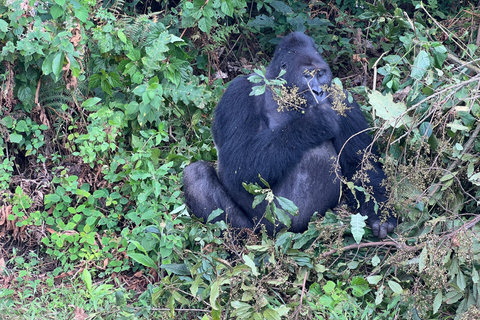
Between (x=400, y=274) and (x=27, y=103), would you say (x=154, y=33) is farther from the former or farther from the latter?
(x=400, y=274)

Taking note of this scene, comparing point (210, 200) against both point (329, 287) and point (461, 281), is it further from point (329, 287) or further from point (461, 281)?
point (461, 281)

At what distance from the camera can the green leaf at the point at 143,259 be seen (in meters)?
3.74

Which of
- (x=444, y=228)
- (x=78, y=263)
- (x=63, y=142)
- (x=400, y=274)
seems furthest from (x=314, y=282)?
(x=63, y=142)

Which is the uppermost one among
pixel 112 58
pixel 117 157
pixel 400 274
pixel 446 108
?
pixel 112 58

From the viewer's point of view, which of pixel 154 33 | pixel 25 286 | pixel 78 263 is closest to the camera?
pixel 25 286

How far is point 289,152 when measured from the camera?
12.3 ft

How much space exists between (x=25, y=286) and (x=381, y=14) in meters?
3.22

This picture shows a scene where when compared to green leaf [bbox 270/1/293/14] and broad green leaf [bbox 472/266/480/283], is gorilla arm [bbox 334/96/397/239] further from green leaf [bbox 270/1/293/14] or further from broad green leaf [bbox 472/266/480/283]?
green leaf [bbox 270/1/293/14]

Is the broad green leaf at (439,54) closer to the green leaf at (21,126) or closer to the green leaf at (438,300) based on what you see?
the green leaf at (438,300)

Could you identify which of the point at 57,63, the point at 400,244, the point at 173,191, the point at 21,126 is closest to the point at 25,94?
the point at 21,126

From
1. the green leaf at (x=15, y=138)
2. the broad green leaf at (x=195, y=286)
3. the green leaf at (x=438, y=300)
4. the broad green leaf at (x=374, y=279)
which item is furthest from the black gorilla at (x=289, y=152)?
the green leaf at (x=15, y=138)

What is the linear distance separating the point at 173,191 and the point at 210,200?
0.41 m

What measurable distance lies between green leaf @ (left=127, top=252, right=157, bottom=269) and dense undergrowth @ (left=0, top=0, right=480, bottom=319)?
1 centimetres

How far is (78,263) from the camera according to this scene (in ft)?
13.6
